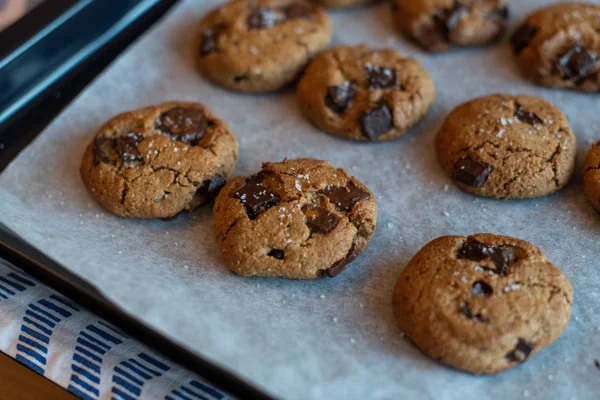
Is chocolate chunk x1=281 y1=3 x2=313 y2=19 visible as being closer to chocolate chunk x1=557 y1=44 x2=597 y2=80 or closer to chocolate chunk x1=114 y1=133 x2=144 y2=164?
chocolate chunk x1=114 y1=133 x2=144 y2=164

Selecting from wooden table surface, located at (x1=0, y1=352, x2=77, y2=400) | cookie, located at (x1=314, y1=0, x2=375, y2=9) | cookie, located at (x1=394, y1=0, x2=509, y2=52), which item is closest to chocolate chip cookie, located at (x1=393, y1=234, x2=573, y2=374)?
wooden table surface, located at (x1=0, y1=352, x2=77, y2=400)

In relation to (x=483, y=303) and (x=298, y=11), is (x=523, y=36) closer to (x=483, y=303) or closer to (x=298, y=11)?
(x=298, y=11)

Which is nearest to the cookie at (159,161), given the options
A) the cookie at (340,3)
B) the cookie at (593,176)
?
the cookie at (340,3)

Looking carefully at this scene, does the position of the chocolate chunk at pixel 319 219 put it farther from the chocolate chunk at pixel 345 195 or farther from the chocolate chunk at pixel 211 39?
the chocolate chunk at pixel 211 39

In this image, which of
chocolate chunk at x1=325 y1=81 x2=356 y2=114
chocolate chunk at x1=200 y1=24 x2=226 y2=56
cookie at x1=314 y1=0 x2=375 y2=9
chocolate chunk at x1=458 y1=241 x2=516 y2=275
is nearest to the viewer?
chocolate chunk at x1=458 y1=241 x2=516 y2=275

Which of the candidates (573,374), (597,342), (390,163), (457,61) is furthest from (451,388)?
(457,61)

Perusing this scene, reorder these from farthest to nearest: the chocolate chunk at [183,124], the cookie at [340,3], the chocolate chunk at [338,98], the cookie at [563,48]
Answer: the cookie at [340,3] < the cookie at [563,48] < the chocolate chunk at [338,98] < the chocolate chunk at [183,124]

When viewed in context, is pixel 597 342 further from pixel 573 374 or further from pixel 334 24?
pixel 334 24
